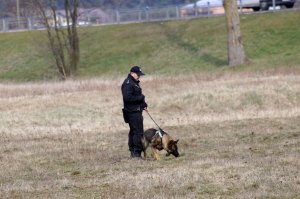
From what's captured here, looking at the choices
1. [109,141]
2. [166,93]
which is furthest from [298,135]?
[166,93]

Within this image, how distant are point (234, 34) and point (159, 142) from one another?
72.6 ft

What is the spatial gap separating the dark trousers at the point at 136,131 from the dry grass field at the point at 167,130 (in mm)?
442

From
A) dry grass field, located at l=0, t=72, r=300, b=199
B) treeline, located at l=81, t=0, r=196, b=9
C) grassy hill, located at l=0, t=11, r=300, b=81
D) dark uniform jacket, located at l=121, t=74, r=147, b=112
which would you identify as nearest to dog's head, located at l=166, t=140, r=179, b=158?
dry grass field, located at l=0, t=72, r=300, b=199

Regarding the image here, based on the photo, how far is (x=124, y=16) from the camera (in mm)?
59656

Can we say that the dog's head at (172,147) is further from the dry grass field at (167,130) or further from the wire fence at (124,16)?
the wire fence at (124,16)

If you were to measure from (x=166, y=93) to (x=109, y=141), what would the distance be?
9208mm

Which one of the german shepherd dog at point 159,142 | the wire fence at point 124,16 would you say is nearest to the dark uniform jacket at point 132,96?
the german shepherd dog at point 159,142

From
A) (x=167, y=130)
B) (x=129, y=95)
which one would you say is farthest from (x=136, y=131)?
(x=167, y=130)

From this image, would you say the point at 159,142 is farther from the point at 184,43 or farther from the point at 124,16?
the point at 124,16

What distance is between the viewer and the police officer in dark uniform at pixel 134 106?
1560 cm

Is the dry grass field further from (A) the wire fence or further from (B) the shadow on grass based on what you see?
(A) the wire fence

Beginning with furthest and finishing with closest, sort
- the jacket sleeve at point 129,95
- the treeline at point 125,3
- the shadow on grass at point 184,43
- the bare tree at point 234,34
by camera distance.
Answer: the treeline at point 125,3 < the shadow on grass at point 184,43 < the bare tree at point 234,34 < the jacket sleeve at point 129,95

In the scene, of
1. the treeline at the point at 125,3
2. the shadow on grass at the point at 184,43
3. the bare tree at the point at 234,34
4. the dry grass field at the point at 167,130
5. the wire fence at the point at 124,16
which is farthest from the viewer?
the treeline at the point at 125,3

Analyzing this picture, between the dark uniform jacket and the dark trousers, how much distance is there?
119mm
